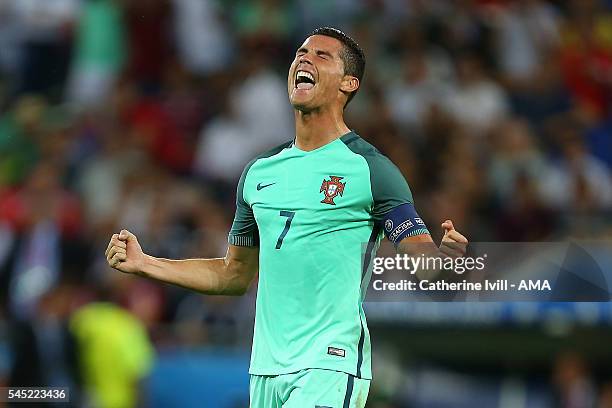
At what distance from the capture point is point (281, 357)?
5117 millimetres

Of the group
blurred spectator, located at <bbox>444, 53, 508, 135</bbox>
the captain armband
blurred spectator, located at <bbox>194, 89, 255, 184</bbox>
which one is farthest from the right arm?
blurred spectator, located at <bbox>444, 53, 508, 135</bbox>

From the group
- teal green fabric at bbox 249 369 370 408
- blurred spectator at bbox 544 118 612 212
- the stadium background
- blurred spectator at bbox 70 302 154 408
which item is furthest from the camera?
blurred spectator at bbox 544 118 612 212

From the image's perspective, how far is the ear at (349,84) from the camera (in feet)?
17.9

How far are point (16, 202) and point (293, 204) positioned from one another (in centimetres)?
607

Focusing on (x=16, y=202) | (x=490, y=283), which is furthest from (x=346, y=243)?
(x=16, y=202)

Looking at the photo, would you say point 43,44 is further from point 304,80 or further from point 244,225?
point 304,80

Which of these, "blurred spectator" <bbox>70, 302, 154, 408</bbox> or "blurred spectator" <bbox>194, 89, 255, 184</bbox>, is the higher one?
"blurred spectator" <bbox>194, 89, 255, 184</bbox>

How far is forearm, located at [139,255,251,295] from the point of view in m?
5.54

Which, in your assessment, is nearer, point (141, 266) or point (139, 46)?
point (141, 266)

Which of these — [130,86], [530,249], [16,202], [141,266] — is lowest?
[141,266]

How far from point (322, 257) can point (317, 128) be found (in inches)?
23.5

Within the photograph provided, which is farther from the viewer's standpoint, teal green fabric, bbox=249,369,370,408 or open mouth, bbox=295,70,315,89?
open mouth, bbox=295,70,315,89

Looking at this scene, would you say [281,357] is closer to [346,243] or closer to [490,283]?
[346,243]

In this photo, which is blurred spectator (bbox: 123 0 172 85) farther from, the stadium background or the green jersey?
the green jersey
